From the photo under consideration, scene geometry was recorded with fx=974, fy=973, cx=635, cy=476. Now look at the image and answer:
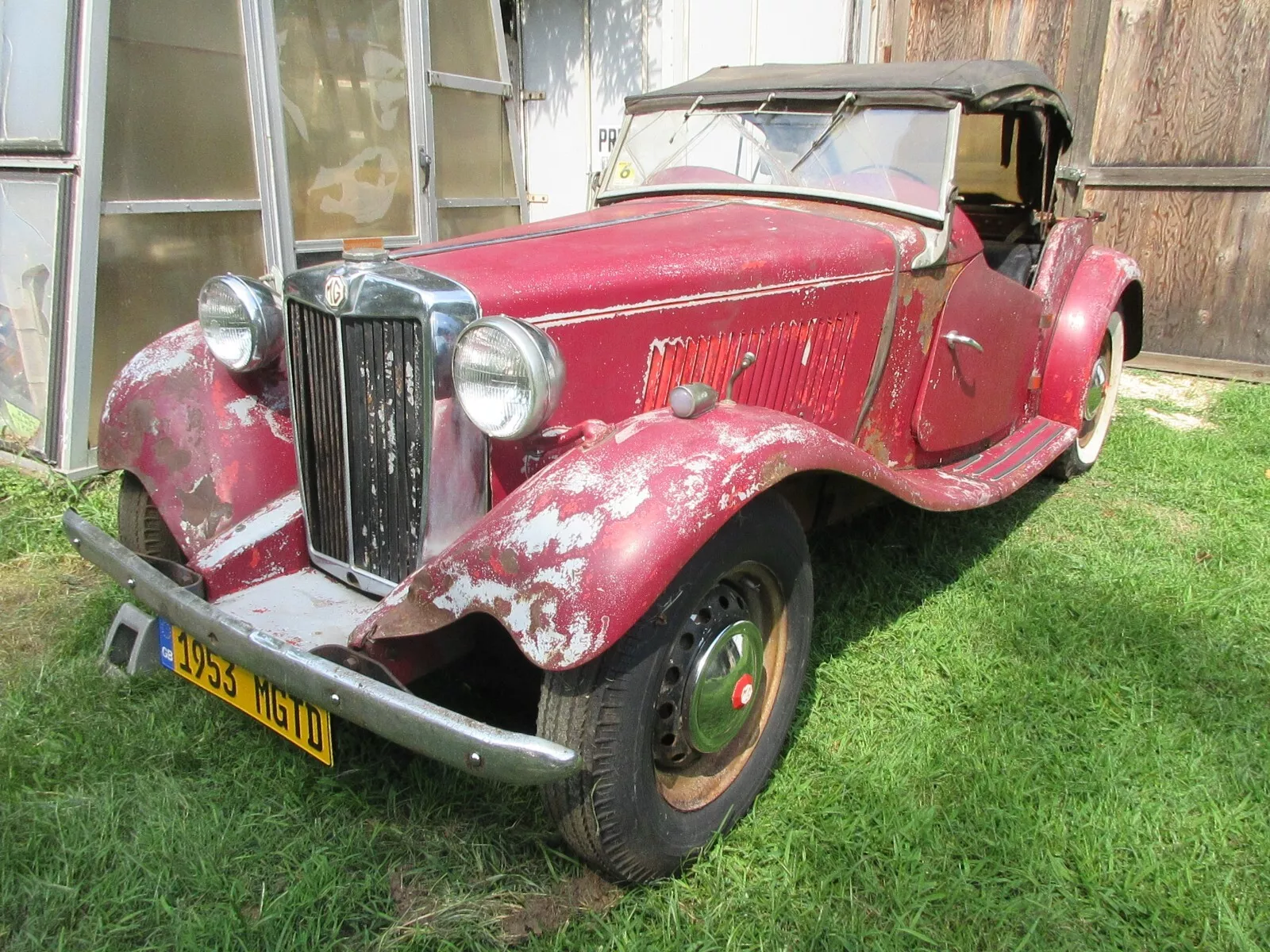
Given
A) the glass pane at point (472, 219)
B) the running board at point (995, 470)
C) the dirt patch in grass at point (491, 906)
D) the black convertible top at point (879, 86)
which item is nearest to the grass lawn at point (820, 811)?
the dirt patch in grass at point (491, 906)

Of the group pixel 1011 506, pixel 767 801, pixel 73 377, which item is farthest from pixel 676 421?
pixel 73 377

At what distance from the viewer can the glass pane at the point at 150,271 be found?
160 inches

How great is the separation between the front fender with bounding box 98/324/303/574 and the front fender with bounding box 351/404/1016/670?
30.6 inches

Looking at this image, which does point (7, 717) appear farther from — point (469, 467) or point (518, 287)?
point (518, 287)

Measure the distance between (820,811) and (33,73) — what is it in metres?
4.19

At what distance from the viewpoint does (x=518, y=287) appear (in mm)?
2084

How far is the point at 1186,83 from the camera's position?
611 centimetres

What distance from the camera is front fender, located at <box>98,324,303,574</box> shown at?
246 cm

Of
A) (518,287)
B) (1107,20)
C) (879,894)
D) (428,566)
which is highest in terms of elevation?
(1107,20)

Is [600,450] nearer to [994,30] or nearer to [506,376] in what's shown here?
[506,376]

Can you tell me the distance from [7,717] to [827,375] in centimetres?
236

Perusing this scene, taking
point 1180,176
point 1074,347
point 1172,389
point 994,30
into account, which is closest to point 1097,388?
point 1074,347

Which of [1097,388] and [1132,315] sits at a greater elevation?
[1132,315]

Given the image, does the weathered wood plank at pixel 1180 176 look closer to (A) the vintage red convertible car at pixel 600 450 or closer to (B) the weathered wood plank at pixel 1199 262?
(B) the weathered wood plank at pixel 1199 262
